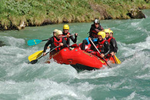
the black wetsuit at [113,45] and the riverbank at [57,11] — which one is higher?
the riverbank at [57,11]

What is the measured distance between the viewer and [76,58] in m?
7.55

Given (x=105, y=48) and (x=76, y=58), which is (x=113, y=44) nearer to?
(x=105, y=48)

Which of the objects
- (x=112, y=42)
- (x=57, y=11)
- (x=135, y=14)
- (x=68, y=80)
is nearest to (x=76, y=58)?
(x=68, y=80)

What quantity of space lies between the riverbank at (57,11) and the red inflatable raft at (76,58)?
7863 millimetres

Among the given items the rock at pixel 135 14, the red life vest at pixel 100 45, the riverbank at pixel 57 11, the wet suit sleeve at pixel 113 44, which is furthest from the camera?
the rock at pixel 135 14

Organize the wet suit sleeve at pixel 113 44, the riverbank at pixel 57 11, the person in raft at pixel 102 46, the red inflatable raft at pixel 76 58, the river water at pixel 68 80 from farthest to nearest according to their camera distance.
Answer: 1. the riverbank at pixel 57 11
2. the wet suit sleeve at pixel 113 44
3. the person in raft at pixel 102 46
4. the red inflatable raft at pixel 76 58
5. the river water at pixel 68 80

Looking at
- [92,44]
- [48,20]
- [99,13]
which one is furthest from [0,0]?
[92,44]

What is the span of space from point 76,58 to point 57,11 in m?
10.7

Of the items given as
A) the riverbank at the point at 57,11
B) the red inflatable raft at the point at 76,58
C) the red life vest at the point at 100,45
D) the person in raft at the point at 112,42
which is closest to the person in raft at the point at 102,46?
the red life vest at the point at 100,45

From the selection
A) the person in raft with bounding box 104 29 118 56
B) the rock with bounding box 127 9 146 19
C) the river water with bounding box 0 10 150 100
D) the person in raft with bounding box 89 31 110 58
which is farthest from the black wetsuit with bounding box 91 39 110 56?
the rock with bounding box 127 9 146 19

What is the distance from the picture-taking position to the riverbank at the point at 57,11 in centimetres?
1523

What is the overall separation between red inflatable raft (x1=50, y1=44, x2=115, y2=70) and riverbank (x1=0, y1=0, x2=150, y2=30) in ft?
25.8

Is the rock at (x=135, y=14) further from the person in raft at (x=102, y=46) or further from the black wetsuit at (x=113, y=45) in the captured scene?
the person in raft at (x=102, y=46)

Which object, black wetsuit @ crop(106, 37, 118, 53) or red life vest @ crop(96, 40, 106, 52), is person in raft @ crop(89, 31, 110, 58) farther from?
black wetsuit @ crop(106, 37, 118, 53)
